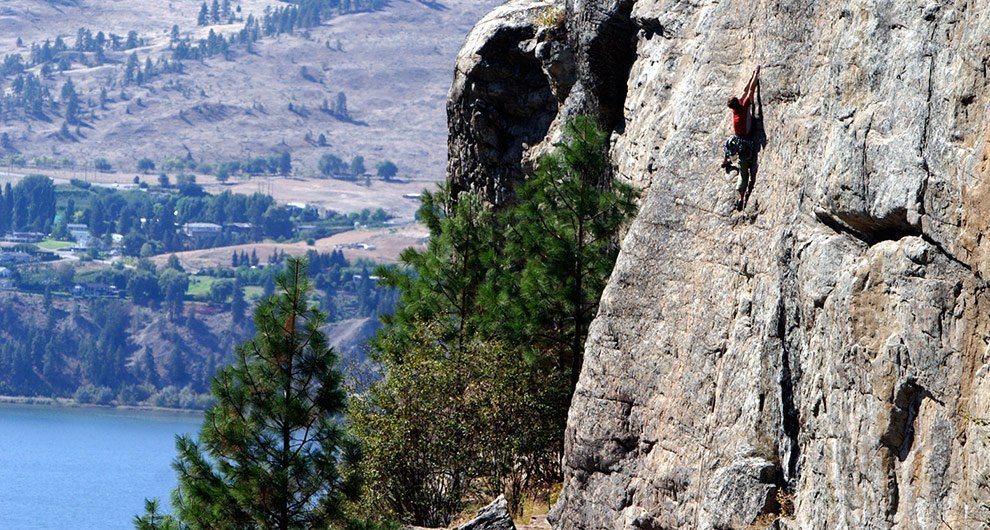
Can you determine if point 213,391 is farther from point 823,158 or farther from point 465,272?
point 823,158

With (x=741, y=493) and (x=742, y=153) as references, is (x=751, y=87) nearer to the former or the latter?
(x=742, y=153)

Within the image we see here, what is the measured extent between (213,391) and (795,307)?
11719 mm

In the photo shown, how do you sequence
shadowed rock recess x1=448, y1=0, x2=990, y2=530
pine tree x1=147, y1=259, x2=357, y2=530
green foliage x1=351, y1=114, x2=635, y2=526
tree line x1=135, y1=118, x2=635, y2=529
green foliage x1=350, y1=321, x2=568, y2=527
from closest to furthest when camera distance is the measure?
shadowed rock recess x1=448, y1=0, x2=990, y2=530, pine tree x1=147, y1=259, x2=357, y2=530, tree line x1=135, y1=118, x2=635, y2=529, green foliage x1=351, y1=114, x2=635, y2=526, green foliage x1=350, y1=321, x2=568, y2=527

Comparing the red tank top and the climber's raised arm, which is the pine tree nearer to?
the red tank top

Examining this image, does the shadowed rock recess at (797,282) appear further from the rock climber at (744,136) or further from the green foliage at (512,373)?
the green foliage at (512,373)

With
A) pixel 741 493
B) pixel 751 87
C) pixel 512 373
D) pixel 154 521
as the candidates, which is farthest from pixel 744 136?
pixel 154 521

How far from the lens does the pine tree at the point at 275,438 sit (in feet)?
87.0

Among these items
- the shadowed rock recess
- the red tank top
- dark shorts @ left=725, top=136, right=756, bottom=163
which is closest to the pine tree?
the shadowed rock recess

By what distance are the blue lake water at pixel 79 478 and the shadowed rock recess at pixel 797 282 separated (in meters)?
53.3

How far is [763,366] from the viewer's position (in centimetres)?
2053

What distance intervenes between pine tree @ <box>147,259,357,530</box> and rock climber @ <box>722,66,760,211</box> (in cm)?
864

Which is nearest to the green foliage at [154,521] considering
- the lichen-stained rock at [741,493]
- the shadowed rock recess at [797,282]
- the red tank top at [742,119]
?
the shadowed rock recess at [797,282]

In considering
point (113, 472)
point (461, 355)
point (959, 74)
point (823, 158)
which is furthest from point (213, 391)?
point (113, 472)

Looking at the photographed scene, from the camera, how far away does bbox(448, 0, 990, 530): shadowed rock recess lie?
15383mm
